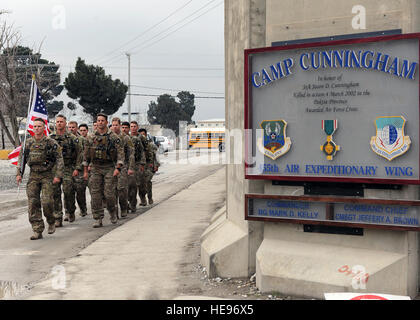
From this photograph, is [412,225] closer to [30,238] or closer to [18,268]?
[18,268]

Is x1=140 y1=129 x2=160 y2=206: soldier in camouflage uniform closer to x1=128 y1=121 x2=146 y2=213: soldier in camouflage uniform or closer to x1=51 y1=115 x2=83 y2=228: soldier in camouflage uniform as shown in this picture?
x1=128 y1=121 x2=146 y2=213: soldier in camouflage uniform

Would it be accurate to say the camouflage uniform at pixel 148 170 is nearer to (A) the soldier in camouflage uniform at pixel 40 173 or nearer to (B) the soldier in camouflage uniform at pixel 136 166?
(B) the soldier in camouflage uniform at pixel 136 166

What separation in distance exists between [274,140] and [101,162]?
17.5 feet

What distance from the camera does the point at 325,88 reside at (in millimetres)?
5699

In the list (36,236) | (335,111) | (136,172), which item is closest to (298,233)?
(335,111)

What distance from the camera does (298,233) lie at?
598 cm

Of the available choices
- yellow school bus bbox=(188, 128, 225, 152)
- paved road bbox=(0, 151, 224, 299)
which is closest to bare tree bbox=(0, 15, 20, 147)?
paved road bbox=(0, 151, 224, 299)

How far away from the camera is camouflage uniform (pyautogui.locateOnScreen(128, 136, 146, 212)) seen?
486 inches

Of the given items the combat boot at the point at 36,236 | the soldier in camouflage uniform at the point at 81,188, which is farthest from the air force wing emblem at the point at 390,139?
the soldier in camouflage uniform at the point at 81,188

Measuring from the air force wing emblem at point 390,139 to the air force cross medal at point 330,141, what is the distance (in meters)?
0.38

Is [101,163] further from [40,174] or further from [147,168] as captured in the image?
[147,168]

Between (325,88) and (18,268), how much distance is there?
15.0ft

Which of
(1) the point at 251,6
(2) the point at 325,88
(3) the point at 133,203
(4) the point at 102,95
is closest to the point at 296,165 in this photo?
(2) the point at 325,88

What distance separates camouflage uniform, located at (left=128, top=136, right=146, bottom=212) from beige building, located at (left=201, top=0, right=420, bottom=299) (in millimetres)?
5616
